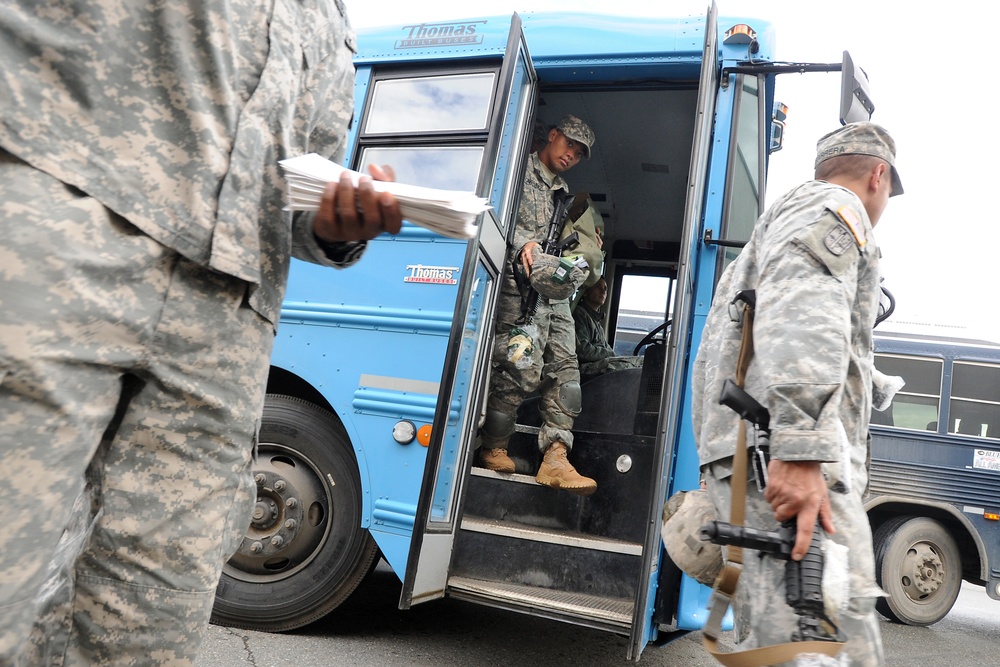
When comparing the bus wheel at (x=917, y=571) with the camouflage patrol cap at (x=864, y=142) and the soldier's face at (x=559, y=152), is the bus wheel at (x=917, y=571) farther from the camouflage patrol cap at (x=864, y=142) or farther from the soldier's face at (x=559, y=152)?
the camouflage patrol cap at (x=864, y=142)

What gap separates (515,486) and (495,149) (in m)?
1.53

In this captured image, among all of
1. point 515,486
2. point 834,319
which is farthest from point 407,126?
point 834,319

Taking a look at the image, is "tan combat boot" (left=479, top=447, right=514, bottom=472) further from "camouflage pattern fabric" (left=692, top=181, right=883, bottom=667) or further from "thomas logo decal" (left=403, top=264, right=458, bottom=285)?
"camouflage pattern fabric" (left=692, top=181, right=883, bottom=667)

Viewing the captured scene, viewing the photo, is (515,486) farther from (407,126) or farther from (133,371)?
(133,371)

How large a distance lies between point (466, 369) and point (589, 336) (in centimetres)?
163

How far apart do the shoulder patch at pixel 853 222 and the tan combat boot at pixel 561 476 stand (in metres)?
1.81

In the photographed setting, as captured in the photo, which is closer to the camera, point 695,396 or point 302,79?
point 302,79

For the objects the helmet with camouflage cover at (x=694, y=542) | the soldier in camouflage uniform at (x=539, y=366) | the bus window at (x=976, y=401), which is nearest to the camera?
the helmet with camouflage cover at (x=694, y=542)

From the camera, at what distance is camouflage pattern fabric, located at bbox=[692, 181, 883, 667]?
1.47 metres

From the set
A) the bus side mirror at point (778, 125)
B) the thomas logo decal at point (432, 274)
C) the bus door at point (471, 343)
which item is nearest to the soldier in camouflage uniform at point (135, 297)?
the bus door at point (471, 343)

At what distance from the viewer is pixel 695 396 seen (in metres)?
2.02

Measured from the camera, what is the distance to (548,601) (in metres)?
2.66

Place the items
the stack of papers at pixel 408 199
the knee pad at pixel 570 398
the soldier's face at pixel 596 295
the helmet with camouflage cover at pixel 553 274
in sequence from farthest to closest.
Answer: the soldier's face at pixel 596 295 → the knee pad at pixel 570 398 → the helmet with camouflage cover at pixel 553 274 → the stack of papers at pixel 408 199

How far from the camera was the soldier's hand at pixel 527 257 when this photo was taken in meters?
3.17
